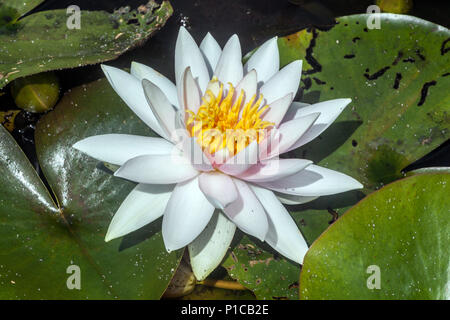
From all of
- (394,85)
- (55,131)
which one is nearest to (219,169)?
(55,131)

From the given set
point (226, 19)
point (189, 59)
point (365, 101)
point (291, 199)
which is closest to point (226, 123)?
point (189, 59)

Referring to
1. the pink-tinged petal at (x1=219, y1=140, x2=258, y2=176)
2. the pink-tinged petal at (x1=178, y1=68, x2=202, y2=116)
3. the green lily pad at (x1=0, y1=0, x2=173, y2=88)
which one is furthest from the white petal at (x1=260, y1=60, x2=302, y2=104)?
the green lily pad at (x1=0, y1=0, x2=173, y2=88)

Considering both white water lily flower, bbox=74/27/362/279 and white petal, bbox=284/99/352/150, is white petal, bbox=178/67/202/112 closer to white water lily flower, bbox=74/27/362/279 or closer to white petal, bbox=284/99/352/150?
white water lily flower, bbox=74/27/362/279

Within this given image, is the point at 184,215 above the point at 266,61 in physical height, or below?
below

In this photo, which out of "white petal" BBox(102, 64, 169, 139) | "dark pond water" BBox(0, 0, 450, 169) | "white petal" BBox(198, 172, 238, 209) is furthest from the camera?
"dark pond water" BBox(0, 0, 450, 169)
